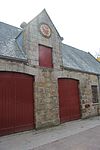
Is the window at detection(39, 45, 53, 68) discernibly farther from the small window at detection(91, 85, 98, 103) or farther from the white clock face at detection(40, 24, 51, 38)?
the small window at detection(91, 85, 98, 103)

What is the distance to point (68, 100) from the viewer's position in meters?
10.7

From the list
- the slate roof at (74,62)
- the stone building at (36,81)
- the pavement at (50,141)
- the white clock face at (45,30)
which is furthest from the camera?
the slate roof at (74,62)

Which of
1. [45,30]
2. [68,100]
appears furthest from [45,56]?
[68,100]

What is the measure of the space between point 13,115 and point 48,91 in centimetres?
253

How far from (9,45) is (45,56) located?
2189 millimetres

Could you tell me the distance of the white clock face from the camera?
9.87 meters

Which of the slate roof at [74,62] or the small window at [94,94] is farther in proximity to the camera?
the small window at [94,94]

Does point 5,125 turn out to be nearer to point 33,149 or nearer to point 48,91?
point 33,149

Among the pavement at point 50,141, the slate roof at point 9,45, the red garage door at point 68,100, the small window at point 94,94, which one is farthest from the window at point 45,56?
the small window at point 94,94

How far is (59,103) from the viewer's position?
1000cm

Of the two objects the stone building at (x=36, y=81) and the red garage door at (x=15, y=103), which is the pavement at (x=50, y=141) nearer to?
the red garage door at (x=15, y=103)

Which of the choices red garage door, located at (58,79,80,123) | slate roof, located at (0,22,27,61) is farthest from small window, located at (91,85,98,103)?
slate roof, located at (0,22,27,61)

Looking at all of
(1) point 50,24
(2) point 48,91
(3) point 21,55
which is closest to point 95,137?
(2) point 48,91

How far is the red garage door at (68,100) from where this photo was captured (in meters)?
10.2
